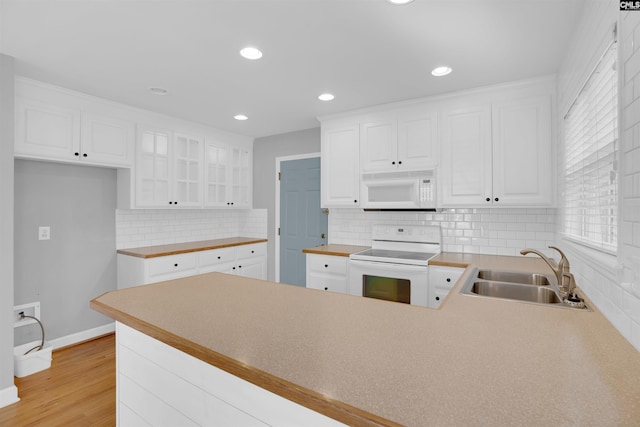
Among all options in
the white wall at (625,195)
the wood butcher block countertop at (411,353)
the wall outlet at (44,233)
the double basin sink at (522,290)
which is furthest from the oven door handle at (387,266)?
the wall outlet at (44,233)

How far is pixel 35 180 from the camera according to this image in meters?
2.94

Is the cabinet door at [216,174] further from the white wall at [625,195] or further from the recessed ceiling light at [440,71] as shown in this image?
the white wall at [625,195]

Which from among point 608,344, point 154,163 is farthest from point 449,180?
point 154,163

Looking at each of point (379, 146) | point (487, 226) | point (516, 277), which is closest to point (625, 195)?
point (516, 277)

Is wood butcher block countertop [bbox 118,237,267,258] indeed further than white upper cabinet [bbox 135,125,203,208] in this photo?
No

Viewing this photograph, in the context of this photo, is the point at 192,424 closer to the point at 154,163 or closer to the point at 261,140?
the point at 154,163

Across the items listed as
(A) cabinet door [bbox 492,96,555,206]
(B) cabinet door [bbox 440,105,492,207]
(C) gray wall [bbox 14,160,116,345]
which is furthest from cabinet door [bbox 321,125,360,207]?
(C) gray wall [bbox 14,160,116,345]

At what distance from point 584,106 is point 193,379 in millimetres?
2314

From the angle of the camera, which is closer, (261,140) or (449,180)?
(449,180)

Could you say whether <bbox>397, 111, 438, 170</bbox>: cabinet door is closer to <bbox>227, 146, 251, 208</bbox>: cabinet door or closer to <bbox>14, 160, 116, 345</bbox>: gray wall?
<bbox>227, 146, 251, 208</bbox>: cabinet door

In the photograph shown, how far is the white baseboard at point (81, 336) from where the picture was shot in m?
3.09

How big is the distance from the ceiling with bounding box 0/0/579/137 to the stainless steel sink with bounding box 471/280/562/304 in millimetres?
1523

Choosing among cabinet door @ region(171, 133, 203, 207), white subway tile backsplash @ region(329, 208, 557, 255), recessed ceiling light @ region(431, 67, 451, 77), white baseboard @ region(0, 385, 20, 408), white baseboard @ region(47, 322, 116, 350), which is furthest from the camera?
cabinet door @ region(171, 133, 203, 207)

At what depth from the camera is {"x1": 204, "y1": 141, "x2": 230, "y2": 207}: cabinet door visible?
413cm
